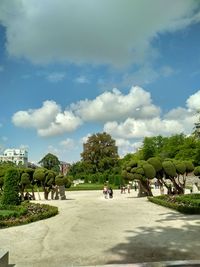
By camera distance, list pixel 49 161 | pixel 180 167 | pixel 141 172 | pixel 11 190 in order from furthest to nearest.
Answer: pixel 49 161
pixel 180 167
pixel 141 172
pixel 11 190

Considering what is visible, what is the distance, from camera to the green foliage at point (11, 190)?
2403cm

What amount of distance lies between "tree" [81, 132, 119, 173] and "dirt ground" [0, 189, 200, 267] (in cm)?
8030

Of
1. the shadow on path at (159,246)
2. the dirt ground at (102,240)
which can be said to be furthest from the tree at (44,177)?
the shadow on path at (159,246)

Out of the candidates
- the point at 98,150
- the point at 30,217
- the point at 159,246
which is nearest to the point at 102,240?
the point at 159,246

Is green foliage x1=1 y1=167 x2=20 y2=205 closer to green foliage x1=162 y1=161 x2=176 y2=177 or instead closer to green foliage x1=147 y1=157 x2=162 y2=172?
green foliage x1=147 y1=157 x2=162 y2=172

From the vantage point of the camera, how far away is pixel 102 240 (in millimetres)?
12922

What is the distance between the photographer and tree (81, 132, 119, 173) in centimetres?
9950

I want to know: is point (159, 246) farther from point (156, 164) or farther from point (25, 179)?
point (25, 179)

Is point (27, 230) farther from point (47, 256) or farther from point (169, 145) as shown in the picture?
point (169, 145)

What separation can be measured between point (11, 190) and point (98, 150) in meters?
75.7

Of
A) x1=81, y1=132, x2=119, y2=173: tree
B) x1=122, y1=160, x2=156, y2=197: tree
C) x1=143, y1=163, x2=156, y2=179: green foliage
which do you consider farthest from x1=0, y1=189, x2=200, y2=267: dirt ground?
x1=81, y1=132, x2=119, y2=173: tree

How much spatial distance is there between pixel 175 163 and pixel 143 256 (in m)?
23.0

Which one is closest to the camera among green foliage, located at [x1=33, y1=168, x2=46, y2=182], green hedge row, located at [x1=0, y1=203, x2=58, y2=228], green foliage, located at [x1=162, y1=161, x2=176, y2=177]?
green hedge row, located at [x1=0, y1=203, x2=58, y2=228]

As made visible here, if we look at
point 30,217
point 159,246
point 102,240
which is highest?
point 30,217
